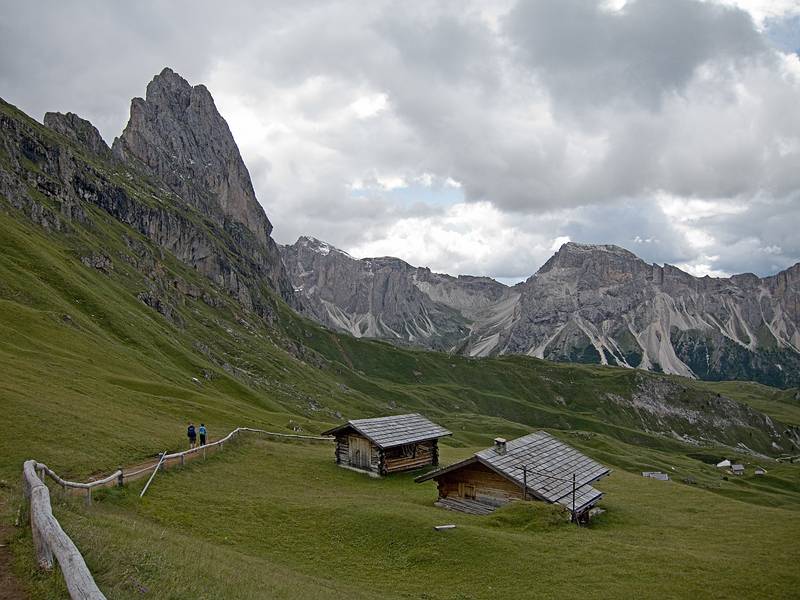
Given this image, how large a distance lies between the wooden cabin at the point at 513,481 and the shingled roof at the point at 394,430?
9.53 metres

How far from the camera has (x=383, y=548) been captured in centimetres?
2816

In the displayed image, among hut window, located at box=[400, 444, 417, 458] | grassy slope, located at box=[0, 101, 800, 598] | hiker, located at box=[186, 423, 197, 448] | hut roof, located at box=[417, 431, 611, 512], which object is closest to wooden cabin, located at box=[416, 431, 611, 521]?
hut roof, located at box=[417, 431, 611, 512]

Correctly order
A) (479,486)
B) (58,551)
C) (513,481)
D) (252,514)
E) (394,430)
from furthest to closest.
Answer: (394,430)
(479,486)
(513,481)
(252,514)
(58,551)

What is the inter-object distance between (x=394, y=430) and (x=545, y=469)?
723 inches

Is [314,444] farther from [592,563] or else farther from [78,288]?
[78,288]

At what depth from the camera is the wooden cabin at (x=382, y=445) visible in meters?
51.9

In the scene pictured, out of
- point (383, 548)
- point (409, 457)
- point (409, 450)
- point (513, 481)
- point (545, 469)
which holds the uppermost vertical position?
point (409, 450)

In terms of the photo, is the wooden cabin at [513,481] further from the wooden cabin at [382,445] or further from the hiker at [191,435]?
the hiker at [191,435]

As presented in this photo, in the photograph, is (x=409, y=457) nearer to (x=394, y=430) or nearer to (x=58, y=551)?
(x=394, y=430)

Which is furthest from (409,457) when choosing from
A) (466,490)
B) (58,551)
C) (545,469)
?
(58,551)

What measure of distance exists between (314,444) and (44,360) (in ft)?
99.4

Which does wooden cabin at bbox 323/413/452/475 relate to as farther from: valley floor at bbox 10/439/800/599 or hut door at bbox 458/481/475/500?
hut door at bbox 458/481/475/500

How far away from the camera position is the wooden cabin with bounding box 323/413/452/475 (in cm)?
5194

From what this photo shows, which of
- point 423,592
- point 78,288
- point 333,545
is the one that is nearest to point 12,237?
point 78,288
